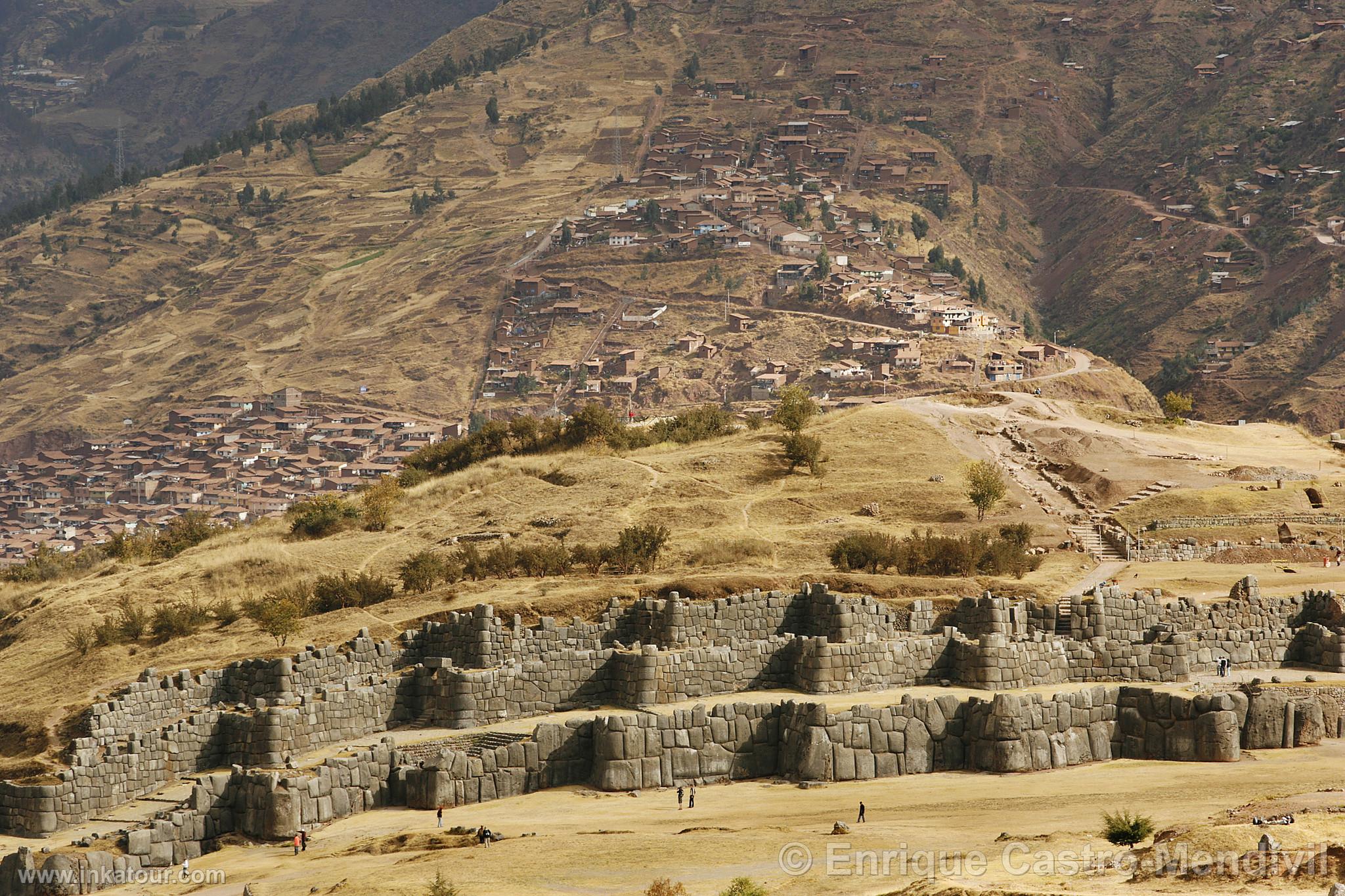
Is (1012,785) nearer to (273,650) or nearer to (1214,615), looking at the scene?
(1214,615)

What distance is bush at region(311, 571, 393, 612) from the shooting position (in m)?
37.3

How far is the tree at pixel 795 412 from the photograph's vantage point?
169ft

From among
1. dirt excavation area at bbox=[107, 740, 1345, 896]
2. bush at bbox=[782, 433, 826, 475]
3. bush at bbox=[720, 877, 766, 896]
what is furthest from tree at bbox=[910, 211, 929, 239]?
bush at bbox=[720, 877, 766, 896]

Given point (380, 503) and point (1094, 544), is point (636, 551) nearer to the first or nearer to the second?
point (380, 503)

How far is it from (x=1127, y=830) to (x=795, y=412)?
32.3m

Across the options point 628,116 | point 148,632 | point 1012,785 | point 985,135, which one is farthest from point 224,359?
point 1012,785

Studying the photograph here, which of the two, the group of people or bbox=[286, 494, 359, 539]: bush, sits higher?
bbox=[286, 494, 359, 539]: bush

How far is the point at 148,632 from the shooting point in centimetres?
3669

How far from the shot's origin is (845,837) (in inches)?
853

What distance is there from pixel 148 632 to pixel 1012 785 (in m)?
19.8

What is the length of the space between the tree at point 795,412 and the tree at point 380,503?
11545 mm

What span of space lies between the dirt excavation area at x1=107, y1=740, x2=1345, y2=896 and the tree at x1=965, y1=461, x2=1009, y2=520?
18.5 metres

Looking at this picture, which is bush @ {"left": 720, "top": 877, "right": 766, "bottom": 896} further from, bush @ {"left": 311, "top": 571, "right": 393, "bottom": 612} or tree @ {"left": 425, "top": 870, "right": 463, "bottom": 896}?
bush @ {"left": 311, "top": 571, "right": 393, "bottom": 612}

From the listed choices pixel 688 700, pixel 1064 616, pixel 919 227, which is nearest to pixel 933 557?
pixel 1064 616
